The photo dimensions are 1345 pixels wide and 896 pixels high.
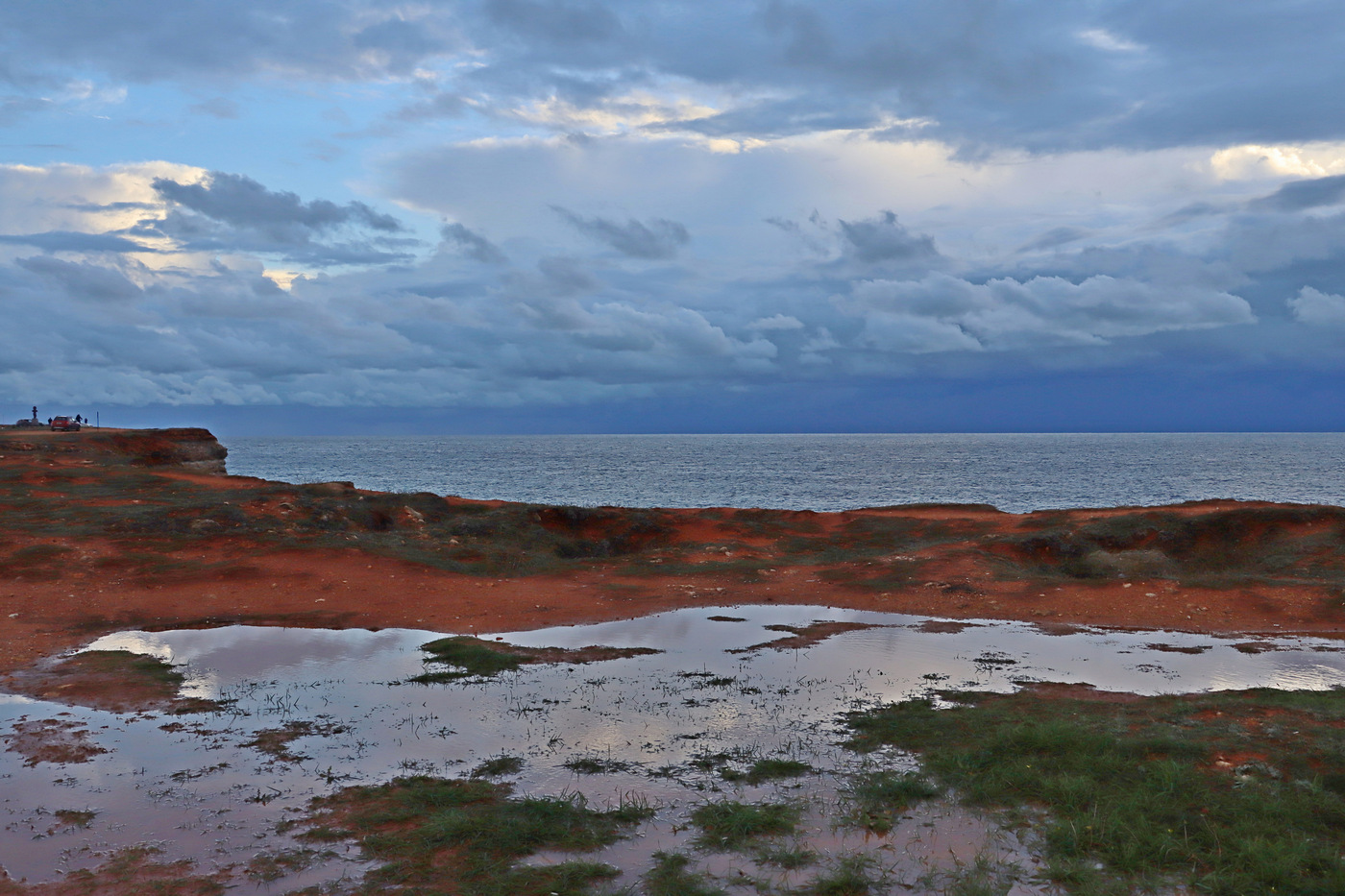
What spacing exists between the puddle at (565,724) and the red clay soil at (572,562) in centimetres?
255

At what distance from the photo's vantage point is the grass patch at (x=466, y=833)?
345 inches

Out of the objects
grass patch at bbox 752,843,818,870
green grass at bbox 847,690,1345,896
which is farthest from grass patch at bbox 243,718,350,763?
green grass at bbox 847,690,1345,896

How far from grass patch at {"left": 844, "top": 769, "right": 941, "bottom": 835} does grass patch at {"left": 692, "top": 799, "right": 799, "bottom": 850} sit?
0.90 m

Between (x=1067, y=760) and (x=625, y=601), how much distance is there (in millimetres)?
16219

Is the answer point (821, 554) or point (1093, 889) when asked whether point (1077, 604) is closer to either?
point (821, 554)

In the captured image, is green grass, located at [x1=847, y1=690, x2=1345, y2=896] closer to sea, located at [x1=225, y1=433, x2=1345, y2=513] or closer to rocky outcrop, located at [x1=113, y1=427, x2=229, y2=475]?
sea, located at [x1=225, y1=433, x2=1345, y2=513]

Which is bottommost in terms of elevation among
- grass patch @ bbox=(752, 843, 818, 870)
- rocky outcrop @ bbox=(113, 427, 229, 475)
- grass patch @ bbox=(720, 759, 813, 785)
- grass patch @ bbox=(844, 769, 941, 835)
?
grass patch @ bbox=(720, 759, 813, 785)

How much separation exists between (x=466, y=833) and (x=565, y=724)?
425 centimetres

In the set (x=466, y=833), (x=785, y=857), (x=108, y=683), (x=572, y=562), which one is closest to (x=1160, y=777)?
(x=785, y=857)

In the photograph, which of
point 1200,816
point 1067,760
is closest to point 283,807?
point 1067,760

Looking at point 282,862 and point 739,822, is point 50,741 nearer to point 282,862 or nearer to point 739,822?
point 282,862

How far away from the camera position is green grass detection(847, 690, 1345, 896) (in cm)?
889

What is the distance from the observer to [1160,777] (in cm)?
1112

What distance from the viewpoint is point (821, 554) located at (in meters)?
35.5
